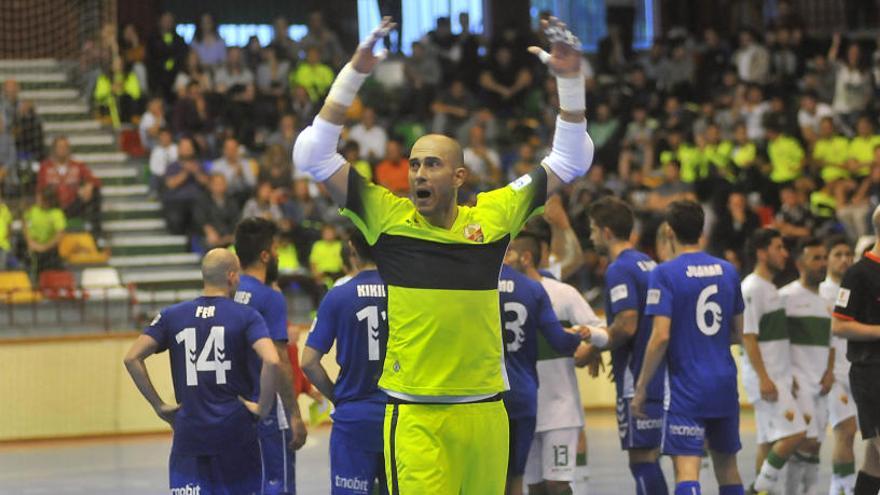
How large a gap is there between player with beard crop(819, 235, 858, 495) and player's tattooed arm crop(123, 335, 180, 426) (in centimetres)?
496

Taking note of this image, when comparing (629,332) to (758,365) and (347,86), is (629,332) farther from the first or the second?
(347,86)

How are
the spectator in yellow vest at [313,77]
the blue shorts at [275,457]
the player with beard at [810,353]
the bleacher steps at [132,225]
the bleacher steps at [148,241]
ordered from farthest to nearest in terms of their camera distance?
1. the spectator in yellow vest at [313,77]
2. the bleacher steps at [132,225]
3. the bleacher steps at [148,241]
4. the player with beard at [810,353]
5. the blue shorts at [275,457]

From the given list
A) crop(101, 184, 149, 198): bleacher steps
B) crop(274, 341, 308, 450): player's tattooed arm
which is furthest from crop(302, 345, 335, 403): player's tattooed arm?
crop(101, 184, 149, 198): bleacher steps

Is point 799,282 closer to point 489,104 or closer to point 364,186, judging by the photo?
point 364,186

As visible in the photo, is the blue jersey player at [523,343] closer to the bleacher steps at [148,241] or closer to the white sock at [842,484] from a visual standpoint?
the white sock at [842,484]

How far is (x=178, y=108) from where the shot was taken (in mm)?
21875

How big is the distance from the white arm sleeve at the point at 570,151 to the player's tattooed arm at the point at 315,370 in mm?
2423

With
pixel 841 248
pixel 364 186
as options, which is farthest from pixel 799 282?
pixel 364 186

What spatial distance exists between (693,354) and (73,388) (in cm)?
939

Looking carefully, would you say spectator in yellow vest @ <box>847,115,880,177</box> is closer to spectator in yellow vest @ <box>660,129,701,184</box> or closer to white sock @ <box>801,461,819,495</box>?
spectator in yellow vest @ <box>660,129,701,184</box>

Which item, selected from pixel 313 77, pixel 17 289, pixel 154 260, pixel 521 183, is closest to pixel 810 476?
pixel 521 183

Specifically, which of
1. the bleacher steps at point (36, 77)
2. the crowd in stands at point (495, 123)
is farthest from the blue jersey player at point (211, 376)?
the bleacher steps at point (36, 77)

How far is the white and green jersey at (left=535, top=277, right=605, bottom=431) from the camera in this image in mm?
9711

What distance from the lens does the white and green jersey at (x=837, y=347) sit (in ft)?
36.7
